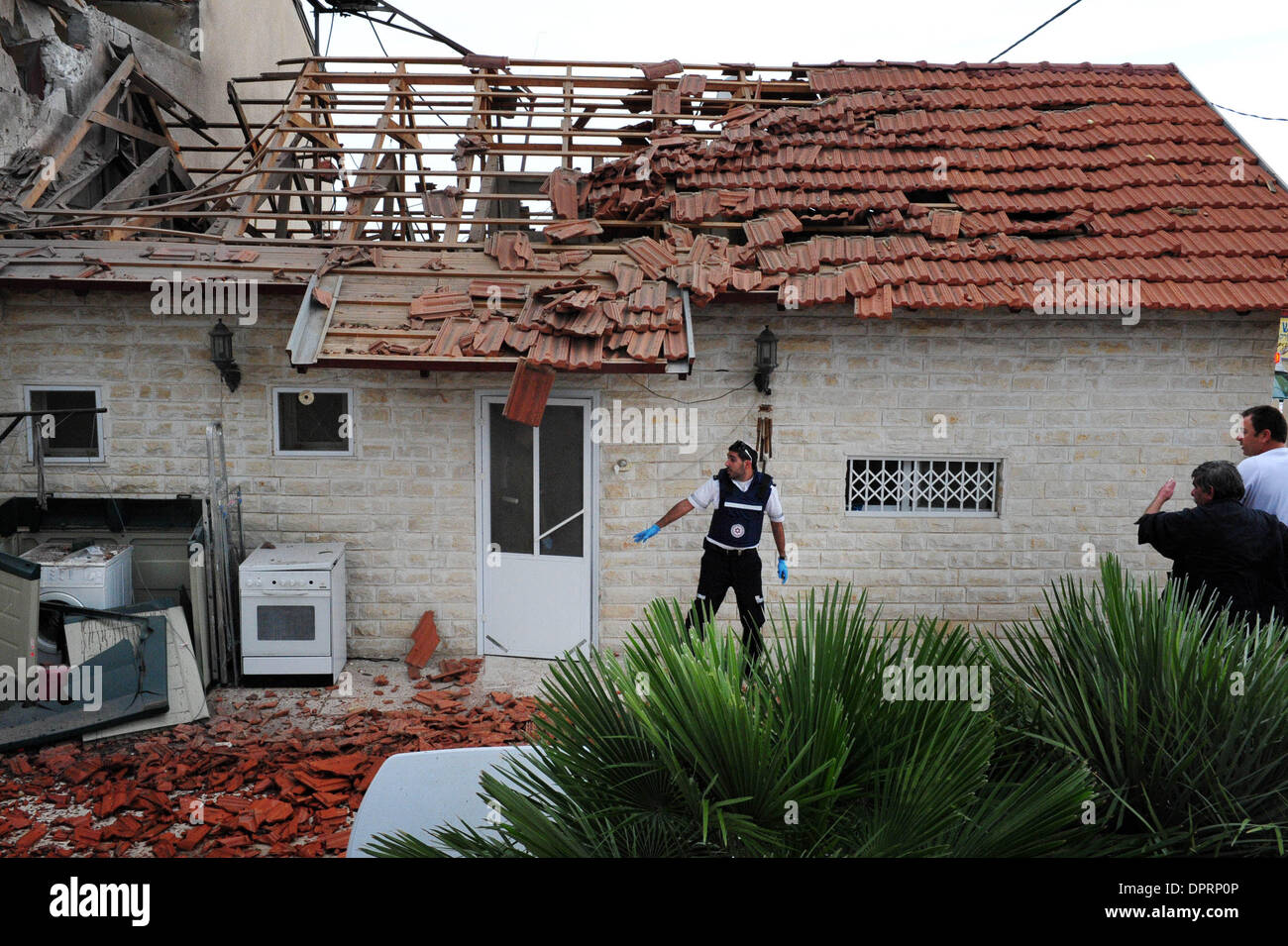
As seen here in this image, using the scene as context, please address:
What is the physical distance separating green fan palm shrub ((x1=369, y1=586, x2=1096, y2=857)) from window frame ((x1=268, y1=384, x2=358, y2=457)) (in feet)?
19.3

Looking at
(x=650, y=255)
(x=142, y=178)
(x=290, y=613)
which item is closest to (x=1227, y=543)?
(x=650, y=255)

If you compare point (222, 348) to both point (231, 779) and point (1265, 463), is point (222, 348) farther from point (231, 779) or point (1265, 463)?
point (1265, 463)

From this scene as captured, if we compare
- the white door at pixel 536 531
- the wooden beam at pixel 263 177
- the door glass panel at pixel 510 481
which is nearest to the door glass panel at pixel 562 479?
the white door at pixel 536 531

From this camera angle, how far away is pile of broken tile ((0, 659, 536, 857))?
5363 mm

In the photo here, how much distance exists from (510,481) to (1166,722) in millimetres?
6268

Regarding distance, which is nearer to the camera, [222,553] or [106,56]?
[222,553]

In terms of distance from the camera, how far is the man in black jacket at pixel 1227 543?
16.9 feet

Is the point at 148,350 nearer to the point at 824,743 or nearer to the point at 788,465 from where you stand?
the point at 788,465

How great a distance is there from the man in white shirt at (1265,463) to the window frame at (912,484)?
2.26m

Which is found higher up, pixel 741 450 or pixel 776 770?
pixel 741 450

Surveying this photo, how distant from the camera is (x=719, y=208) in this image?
822 centimetres
